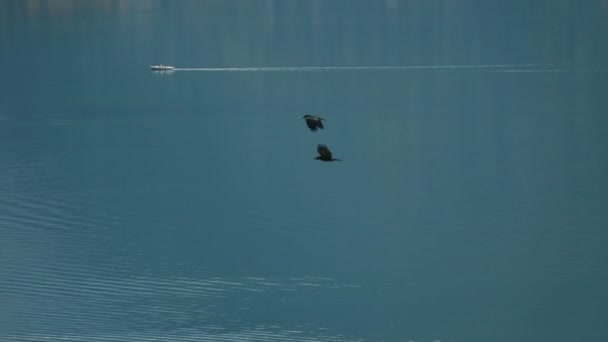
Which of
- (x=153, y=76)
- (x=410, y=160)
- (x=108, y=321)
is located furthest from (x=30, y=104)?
(x=108, y=321)

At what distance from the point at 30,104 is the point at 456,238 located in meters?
11.9

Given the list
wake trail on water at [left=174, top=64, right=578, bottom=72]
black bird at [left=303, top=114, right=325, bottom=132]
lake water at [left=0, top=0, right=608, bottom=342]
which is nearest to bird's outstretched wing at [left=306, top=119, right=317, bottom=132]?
black bird at [left=303, top=114, right=325, bottom=132]

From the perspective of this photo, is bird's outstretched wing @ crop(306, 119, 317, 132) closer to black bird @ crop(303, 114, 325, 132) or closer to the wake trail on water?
black bird @ crop(303, 114, 325, 132)

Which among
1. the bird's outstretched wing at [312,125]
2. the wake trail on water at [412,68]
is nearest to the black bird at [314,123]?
the bird's outstretched wing at [312,125]

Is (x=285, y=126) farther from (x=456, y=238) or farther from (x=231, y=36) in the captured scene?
(x=231, y=36)

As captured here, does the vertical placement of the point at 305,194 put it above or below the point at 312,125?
above

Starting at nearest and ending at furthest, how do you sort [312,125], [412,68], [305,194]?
1. [312,125]
2. [305,194]
3. [412,68]

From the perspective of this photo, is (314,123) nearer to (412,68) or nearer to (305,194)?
(305,194)

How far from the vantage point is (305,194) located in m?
16.7

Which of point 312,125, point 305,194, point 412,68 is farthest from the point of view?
point 412,68

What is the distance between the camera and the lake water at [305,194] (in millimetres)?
12109

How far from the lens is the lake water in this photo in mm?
12109

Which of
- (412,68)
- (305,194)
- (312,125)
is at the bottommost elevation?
(312,125)

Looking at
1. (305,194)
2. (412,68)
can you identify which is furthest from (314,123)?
(412,68)
